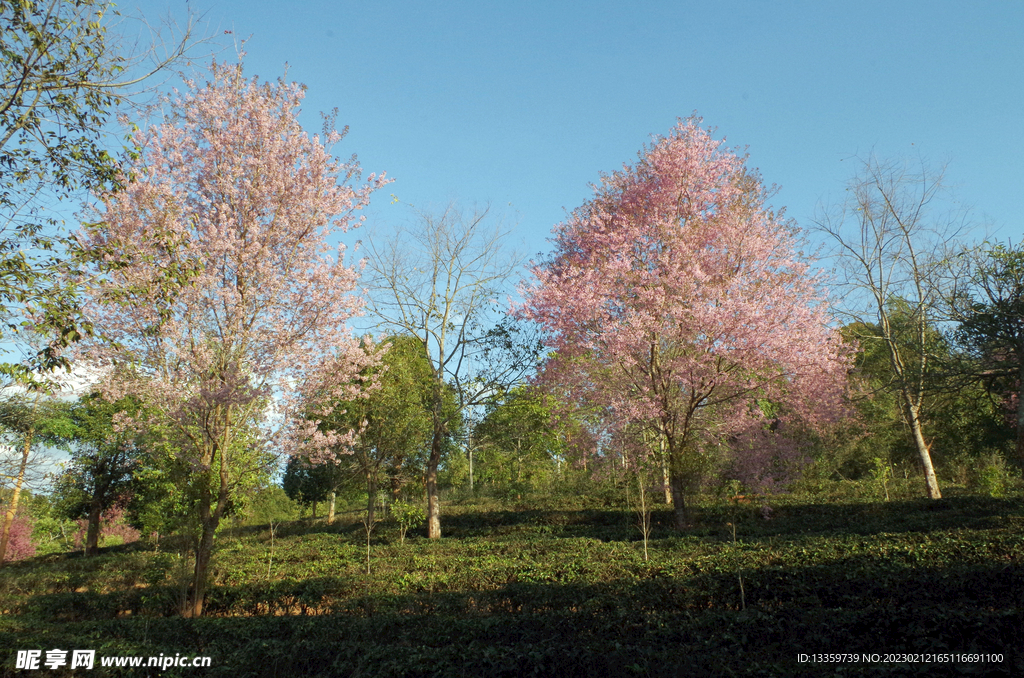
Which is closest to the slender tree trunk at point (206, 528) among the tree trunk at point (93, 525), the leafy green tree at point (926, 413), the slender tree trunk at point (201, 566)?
the slender tree trunk at point (201, 566)

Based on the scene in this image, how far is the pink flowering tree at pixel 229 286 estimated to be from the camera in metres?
10.3

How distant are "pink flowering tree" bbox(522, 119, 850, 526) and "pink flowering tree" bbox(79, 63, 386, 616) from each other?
21.0 ft

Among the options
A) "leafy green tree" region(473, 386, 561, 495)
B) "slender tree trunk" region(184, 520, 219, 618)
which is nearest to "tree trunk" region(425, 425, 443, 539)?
"leafy green tree" region(473, 386, 561, 495)

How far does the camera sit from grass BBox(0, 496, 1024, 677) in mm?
5688

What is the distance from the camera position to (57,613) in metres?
12.2

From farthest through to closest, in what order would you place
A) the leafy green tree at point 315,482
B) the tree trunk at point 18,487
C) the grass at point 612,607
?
the leafy green tree at point 315,482, the tree trunk at point 18,487, the grass at point 612,607

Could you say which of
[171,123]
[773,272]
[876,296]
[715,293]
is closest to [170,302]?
[171,123]

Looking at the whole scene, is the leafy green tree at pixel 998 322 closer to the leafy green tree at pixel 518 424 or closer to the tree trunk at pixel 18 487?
the leafy green tree at pixel 518 424

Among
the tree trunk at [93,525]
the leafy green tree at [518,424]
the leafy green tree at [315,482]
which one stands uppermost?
the leafy green tree at [518,424]

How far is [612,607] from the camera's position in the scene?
7613mm

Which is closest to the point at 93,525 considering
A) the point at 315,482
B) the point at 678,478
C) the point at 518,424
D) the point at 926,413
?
the point at 315,482

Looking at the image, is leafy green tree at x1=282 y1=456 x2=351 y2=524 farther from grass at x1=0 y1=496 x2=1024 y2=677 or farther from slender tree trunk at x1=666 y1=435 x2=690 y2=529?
slender tree trunk at x1=666 y1=435 x2=690 y2=529

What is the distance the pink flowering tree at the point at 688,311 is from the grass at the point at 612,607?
3.21m

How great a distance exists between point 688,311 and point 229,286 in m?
10.2
